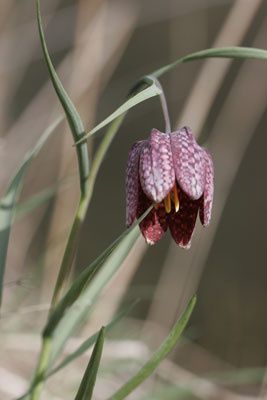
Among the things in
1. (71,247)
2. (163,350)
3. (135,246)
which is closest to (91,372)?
(163,350)

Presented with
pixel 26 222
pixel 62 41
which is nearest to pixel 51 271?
pixel 26 222

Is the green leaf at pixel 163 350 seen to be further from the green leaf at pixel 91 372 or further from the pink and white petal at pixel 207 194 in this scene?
the pink and white petal at pixel 207 194

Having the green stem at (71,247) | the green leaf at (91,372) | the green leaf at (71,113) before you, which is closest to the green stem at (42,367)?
the green stem at (71,247)

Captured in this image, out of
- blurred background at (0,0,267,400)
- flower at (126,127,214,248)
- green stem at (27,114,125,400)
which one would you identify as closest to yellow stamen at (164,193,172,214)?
flower at (126,127,214,248)

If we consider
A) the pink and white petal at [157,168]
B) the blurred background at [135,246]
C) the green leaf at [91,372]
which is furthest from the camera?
the blurred background at [135,246]

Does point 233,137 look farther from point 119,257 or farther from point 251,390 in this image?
point 119,257
